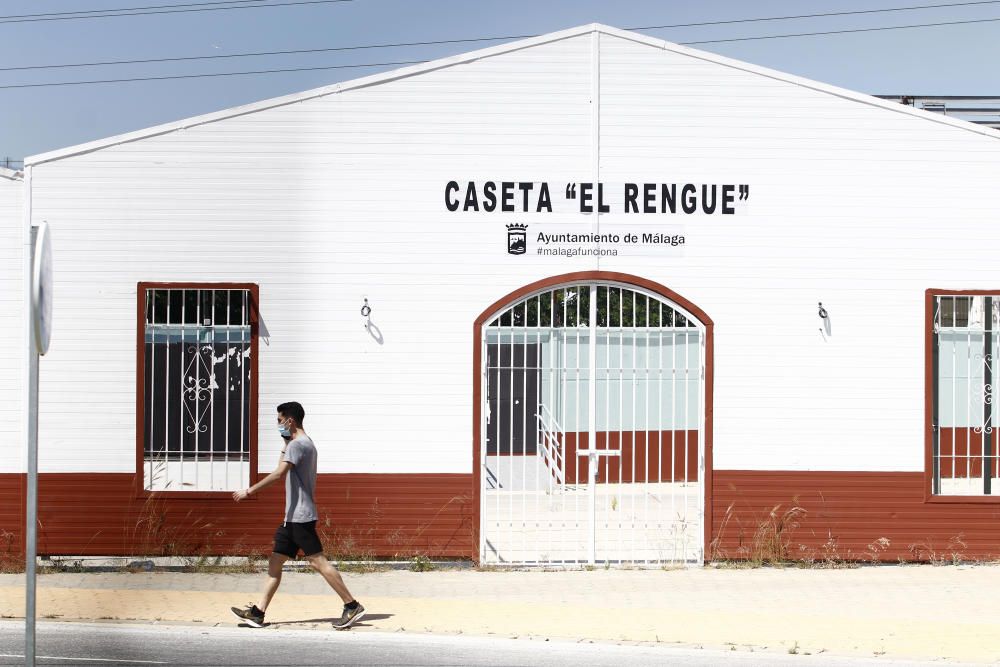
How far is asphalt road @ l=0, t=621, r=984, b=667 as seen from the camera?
8.66 meters

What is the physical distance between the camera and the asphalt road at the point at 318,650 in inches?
341

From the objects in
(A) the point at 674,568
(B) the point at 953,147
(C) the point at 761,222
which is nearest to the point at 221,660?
(A) the point at 674,568

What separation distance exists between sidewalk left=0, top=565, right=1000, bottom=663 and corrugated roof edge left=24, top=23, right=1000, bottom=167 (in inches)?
159

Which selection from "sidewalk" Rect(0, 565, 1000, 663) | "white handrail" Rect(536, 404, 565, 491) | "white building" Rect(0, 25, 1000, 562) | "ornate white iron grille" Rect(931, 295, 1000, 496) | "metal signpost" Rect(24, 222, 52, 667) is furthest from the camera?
"white handrail" Rect(536, 404, 565, 491)

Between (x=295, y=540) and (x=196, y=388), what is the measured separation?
336 centimetres

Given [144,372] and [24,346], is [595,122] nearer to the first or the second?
[144,372]

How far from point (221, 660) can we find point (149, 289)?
482 centimetres

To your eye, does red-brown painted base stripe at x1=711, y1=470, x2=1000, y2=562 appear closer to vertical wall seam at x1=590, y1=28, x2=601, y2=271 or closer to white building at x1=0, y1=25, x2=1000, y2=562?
white building at x1=0, y1=25, x2=1000, y2=562

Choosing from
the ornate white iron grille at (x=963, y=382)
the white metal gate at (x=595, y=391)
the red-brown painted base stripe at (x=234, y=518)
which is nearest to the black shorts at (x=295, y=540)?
the red-brown painted base stripe at (x=234, y=518)

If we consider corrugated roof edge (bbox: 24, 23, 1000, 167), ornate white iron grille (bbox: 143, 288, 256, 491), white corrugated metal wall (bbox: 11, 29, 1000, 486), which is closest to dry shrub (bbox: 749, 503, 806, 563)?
white corrugated metal wall (bbox: 11, 29, 1000, 486)

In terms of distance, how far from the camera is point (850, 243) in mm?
12570

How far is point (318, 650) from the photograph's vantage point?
9016 millimetres

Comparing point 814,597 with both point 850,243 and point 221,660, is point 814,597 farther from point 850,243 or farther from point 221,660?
point 221,660

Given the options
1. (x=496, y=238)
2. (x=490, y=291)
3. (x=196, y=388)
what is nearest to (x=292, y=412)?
(x=196, y=388)
